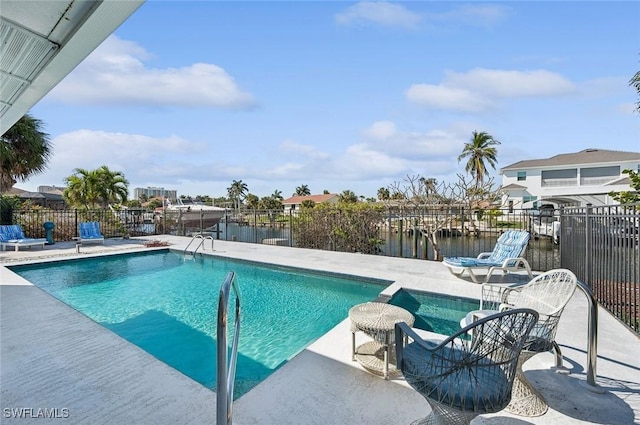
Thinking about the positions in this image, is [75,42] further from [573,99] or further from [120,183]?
[120,183]

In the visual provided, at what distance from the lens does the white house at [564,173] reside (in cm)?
2473

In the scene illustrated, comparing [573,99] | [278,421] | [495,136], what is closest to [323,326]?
[278,421]

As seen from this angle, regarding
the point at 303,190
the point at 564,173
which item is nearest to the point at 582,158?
the point at 564,173

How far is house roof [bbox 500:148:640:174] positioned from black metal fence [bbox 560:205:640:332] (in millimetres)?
26288

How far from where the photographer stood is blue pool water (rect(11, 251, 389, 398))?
429 cm

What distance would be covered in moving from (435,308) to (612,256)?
2537 mm

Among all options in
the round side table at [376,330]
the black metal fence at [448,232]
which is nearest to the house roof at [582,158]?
the black metal fence at [448,232]

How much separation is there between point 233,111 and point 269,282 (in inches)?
288

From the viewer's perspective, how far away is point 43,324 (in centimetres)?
440

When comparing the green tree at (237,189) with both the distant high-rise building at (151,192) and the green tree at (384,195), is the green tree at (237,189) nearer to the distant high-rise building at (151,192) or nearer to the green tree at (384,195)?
the distant high-rise building at (151,192)

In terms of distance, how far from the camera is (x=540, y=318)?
2.80 m

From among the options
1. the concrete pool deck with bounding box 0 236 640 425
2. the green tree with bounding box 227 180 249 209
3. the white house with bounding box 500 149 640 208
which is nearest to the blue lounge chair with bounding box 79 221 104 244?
the concrete pool deck with bounding box 0 236 640 425

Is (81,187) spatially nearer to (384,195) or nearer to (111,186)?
(111,186)

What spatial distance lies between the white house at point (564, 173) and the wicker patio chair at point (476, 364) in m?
24.5
